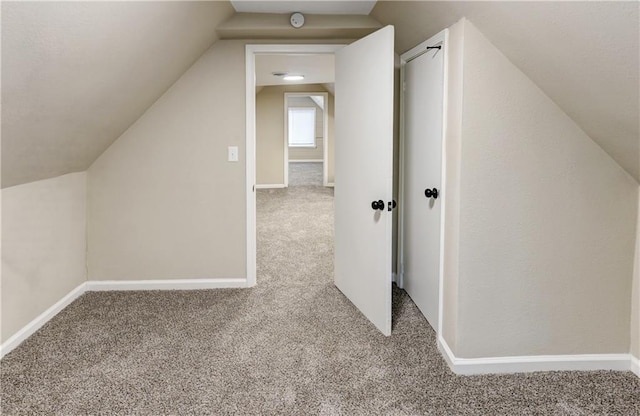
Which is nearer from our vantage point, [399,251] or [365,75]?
[365,75]

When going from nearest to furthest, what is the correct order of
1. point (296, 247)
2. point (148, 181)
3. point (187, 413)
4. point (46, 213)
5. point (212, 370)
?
point (187, 413), point (212, 370), point (46, 213), point (148, 181), point (296, 247)

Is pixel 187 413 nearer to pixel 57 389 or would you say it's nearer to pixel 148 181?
pixel 57 389

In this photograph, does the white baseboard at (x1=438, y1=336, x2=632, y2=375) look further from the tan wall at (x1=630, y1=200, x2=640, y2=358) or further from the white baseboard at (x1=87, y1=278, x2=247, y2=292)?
the white baseboard at (x1=87, y1=278, x2=247, y2=292)

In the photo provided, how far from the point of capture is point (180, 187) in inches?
146

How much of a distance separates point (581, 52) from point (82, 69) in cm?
201

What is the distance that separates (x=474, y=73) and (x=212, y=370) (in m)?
1.88

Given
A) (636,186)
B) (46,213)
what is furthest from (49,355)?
(636,186)

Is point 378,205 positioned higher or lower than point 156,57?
lower

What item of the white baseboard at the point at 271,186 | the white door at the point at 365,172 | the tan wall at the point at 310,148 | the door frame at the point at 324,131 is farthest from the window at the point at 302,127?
the white door at the point at 365,172

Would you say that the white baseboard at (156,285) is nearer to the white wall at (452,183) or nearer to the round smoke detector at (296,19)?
the white wall at (452,183)

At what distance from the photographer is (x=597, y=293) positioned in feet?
8.08

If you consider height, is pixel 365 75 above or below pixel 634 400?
above

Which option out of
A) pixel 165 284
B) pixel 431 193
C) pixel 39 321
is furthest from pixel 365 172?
pixel 39 321

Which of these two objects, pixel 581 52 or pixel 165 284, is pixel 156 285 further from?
pixel 581 52
